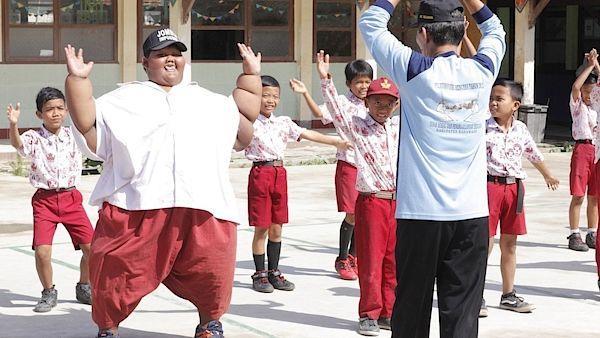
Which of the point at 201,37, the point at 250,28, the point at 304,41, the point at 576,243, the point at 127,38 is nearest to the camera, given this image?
the point at 576,243

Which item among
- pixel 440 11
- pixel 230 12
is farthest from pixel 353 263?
pixel 230 12

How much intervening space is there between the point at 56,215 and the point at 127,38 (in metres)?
11.2

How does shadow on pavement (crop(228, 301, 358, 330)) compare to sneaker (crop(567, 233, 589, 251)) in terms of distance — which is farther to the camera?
sneaker (crop(567, 233, 589, 251))

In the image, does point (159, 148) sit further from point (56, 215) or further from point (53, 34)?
point (53, 34)

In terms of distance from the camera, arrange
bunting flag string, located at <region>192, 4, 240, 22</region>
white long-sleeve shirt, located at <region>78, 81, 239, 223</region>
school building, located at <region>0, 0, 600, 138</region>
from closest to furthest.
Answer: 1. white long-sleeve shirt, located at <region>78, 81, 239, 223</region>
2. school building, located at <region>0, 0, 600, 138</region>
3. bunting flag string, located at <region>192, 4, 240, 22</region>

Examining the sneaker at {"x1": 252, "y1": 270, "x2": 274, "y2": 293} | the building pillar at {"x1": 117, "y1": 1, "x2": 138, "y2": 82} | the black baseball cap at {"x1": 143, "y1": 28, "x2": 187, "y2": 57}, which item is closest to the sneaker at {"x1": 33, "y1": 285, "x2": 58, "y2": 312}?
the sneaker at {"x1": 252, "y1": 270, "x2": 274, "y2": 293}

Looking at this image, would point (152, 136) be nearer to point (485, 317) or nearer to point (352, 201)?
point (485, 317)

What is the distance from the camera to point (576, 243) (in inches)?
399

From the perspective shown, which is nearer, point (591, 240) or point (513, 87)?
point (513, 87)

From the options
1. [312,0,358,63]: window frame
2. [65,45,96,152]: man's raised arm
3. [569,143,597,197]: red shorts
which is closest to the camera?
[65,45,96,152]: man's raised arm

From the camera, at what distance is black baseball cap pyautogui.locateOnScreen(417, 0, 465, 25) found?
17.1 feet

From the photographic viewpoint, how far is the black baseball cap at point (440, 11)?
5.21 meters

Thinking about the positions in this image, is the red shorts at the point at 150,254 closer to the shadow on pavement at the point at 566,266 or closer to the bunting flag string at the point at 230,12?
the shadow on pavement at the point at 566,266

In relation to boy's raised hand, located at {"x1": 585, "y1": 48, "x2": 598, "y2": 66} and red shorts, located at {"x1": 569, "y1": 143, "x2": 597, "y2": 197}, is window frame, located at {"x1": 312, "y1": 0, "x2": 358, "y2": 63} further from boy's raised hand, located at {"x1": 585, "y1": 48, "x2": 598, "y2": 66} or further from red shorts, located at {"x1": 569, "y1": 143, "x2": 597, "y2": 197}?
boy's raised hand, located at {"x1": 585, "y1": 48, "x2": 598, "y2": 66}
